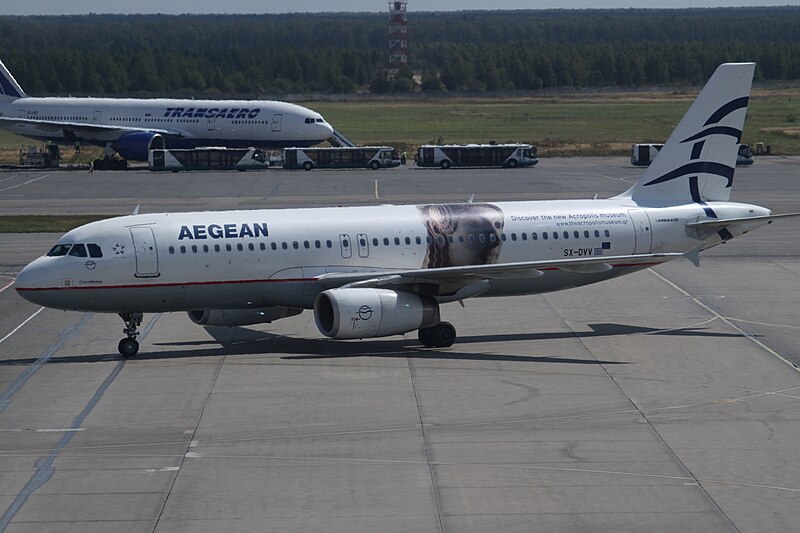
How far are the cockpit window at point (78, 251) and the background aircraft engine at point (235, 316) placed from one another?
4487mm

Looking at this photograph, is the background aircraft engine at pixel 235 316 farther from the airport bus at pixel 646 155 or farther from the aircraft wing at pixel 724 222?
the airport bus at pixel 646 155

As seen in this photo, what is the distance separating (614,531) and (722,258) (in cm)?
3634

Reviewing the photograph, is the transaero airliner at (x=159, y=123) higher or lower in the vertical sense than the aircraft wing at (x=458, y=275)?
lower

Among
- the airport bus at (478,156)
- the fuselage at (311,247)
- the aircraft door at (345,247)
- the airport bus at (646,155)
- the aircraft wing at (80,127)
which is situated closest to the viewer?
the fuselage at (311,247)

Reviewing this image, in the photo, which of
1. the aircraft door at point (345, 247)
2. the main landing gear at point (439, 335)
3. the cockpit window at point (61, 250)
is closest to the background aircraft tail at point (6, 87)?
the cockpit window at point (61, 250)

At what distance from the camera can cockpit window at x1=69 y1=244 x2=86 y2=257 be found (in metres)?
36.6

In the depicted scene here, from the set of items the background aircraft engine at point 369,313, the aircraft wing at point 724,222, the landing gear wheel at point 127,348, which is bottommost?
the landing gear wheel at point 127,348

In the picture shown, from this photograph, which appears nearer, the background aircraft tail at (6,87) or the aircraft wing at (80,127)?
the aircraft wing at (80,127)

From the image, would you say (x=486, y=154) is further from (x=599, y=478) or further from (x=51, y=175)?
(x=599, y=478)

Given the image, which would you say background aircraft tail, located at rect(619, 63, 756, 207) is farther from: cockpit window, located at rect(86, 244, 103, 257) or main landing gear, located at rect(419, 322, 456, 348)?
cockpit window, located at rect(86, 244, 103, 257)

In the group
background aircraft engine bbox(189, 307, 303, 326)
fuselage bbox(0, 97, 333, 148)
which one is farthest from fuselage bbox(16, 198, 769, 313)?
fuselage bbox(0, 97, 333, 148)

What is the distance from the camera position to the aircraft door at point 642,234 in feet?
136

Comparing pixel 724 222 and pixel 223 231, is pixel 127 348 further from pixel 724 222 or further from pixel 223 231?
pixel 724 222

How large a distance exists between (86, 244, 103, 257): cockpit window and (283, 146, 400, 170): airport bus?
7386 centimetres
